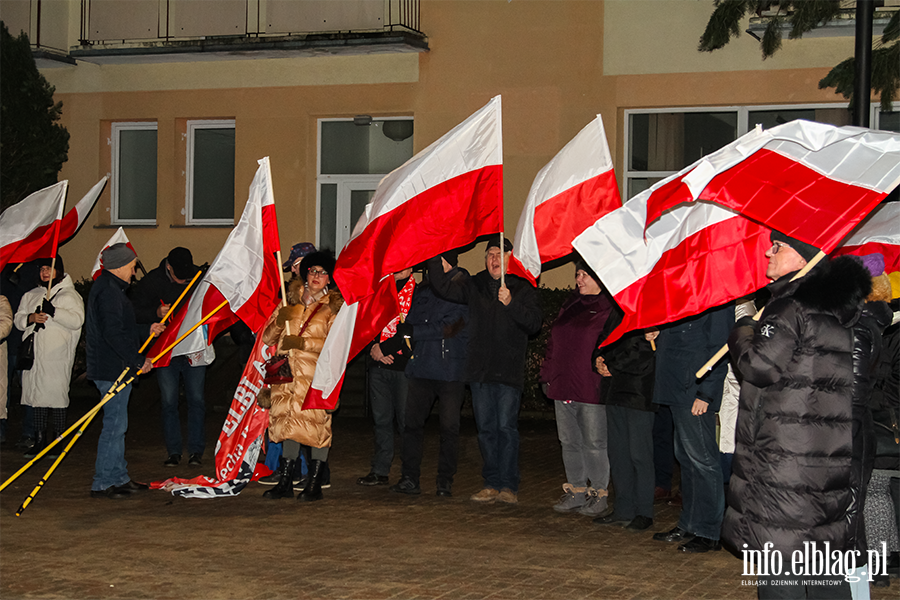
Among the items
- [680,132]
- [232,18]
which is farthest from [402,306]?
[232,18]

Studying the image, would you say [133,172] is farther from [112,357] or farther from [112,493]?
[112,493]

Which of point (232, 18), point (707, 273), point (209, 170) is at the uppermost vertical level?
point (232, 18)

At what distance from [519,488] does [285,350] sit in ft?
8.28

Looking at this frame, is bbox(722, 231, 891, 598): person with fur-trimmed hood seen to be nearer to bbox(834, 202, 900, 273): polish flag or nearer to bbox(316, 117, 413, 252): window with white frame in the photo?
bbox(834, 202, 900, 273): polish flag

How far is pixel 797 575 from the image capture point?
15.3 feet

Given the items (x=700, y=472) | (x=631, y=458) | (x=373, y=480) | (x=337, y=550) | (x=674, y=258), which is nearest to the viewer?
(x=674, y=258)

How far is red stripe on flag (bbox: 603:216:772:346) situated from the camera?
641 centimetres

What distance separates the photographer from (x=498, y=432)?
8891 mm

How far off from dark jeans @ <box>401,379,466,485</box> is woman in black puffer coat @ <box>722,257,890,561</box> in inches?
172

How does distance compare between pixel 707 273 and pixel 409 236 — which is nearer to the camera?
pixel 707 273

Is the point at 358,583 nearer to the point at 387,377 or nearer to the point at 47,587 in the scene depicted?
the point at 47,587

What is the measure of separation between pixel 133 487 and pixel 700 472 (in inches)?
190

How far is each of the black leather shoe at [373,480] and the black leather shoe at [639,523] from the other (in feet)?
8.81

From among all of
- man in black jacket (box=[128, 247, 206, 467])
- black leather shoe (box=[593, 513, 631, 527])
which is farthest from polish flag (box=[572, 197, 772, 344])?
man in black jacket (box=[128, 247, 206, 467])
